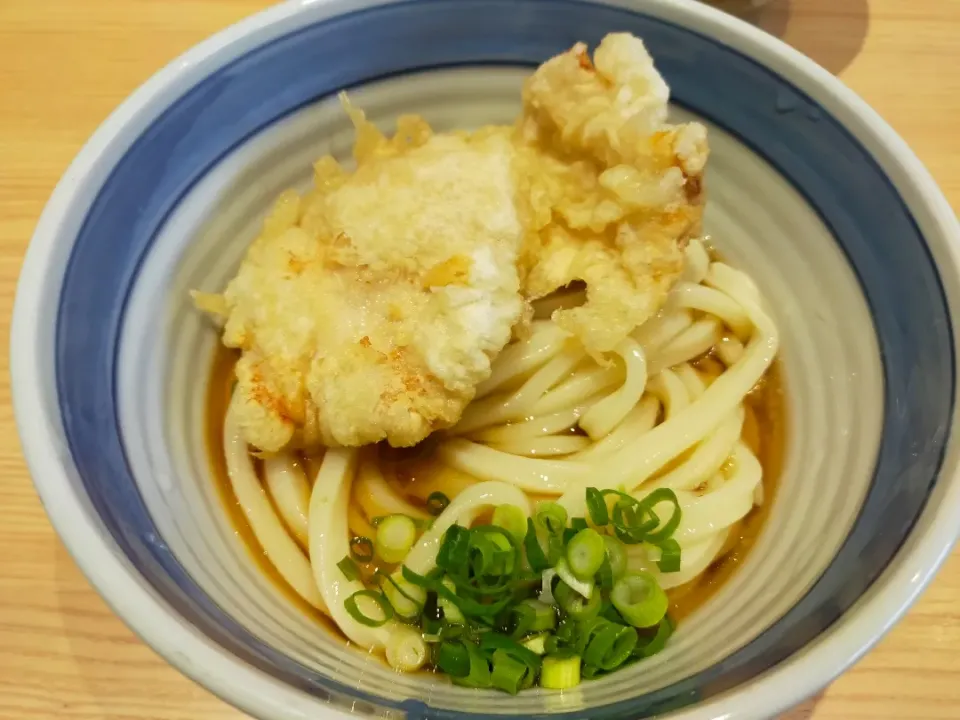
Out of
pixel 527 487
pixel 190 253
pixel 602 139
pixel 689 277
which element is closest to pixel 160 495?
pixel 190 253

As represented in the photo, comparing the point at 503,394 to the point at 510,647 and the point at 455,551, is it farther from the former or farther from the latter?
the point at 510,647

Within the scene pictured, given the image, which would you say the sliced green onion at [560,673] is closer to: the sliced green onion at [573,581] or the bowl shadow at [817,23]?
the sliced green onion at [573,581]

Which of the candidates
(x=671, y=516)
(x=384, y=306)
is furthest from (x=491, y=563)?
(x=384, y=306)

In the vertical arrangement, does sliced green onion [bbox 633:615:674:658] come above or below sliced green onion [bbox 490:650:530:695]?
above

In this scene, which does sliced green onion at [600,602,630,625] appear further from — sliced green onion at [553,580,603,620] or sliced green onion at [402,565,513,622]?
sliced green onion at [402,565,513,622]

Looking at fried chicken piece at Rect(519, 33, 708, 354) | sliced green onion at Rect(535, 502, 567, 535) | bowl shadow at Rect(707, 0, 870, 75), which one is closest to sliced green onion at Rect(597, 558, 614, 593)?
sliced green onion at Rect(535, 502, 567, 535)

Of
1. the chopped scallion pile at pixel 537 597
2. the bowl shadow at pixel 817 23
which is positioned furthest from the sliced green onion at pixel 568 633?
the bowl shadow at pixel 817 23
